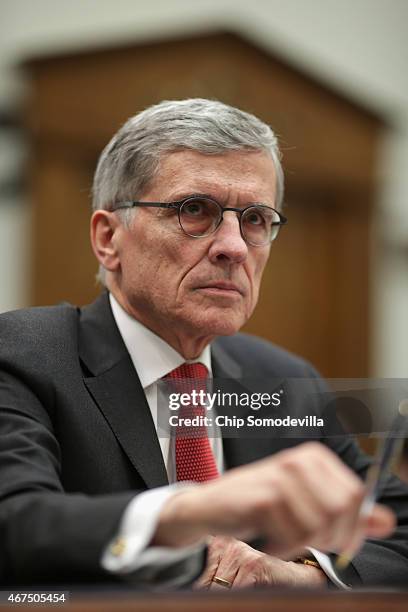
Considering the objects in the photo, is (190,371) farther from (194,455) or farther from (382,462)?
(382,462)

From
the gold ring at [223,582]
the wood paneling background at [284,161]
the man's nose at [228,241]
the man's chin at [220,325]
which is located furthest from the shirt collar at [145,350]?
the wood paneling background at [284,161]

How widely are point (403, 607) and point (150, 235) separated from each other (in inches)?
46.7

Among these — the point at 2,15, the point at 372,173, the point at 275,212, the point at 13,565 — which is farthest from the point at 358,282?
the point at 13,565

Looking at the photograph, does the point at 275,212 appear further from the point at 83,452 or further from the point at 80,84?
the point at 80,84

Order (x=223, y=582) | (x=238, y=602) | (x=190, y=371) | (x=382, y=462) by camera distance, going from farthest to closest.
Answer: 1. (x=190, y=371)
2. (x=223, y=582)
3. (x=382, y=462)
4. (x=238, y=602)

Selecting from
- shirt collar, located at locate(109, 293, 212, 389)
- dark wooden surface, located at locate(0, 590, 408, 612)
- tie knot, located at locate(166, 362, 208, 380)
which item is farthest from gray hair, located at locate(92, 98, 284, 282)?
dark wooden surface, located at locate(0, 590, 408, 612)

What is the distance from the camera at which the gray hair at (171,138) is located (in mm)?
2029

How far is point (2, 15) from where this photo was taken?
549cm

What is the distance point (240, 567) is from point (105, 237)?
2.87 ft

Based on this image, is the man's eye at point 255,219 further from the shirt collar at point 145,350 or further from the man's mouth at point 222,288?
the shirt collar at point 145,350

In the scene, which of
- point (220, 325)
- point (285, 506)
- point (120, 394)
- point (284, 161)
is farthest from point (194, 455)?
point (284, 161)

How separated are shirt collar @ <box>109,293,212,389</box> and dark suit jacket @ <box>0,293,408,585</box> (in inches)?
1.2

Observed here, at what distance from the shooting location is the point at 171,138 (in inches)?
80.4

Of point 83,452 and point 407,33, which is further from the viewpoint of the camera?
point 407,33
